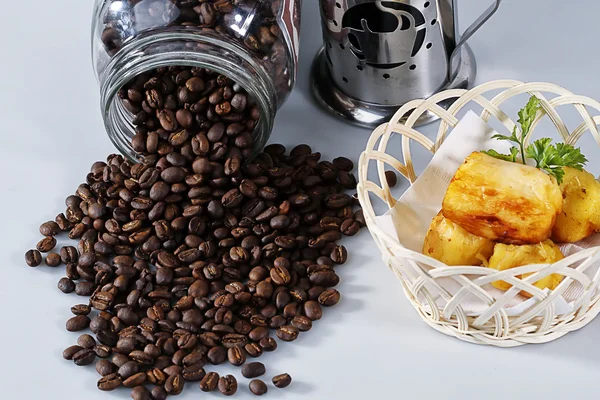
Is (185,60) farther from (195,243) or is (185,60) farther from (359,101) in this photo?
(359,101)

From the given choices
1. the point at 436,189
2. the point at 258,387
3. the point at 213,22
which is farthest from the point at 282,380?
the point at 213,22

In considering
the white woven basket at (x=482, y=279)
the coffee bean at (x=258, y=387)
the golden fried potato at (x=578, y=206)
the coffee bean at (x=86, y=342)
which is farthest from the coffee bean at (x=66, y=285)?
the golden fried potato at (x=578, y=206)

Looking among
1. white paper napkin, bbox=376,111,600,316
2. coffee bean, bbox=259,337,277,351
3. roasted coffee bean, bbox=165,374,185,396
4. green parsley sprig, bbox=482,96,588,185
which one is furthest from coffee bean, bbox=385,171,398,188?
roasted coffee bean, bbox=165,374,185,396

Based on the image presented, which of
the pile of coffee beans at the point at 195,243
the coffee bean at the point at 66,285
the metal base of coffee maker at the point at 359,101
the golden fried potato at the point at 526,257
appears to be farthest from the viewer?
the metal base of coffee maker at the point at 359,101

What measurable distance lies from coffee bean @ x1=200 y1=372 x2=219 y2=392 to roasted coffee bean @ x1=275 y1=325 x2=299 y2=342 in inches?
4.9

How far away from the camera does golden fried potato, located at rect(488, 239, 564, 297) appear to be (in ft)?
4.70

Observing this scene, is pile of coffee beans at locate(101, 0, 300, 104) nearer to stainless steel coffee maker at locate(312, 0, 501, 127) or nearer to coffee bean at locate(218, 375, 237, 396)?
stainless steel coffee maker at locate(312, 0, 501, 127)

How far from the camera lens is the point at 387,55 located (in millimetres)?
1826

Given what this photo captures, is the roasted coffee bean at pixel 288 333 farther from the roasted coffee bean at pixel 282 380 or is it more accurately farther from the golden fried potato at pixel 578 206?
the golden fried potato at pixel 578 206

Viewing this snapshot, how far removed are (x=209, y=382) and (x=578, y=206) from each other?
63cm

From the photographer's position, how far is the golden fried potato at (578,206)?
1.48m

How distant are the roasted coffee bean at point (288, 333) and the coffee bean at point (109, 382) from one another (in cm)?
26

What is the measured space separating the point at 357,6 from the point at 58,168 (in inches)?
26.0

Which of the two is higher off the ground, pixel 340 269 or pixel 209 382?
pixel 340 269
